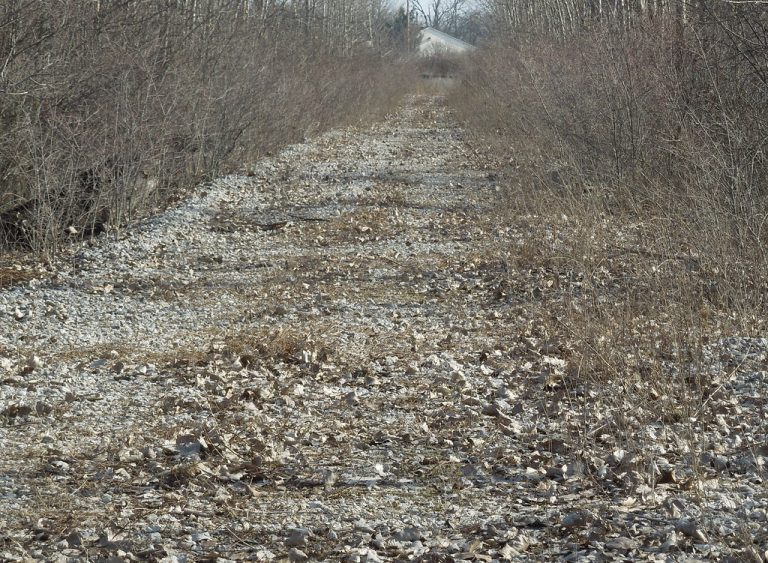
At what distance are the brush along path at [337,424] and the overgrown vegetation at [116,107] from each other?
46.1 inches

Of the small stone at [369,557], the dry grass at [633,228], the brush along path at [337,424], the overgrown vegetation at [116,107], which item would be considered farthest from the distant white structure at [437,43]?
the small stone at [369,557]

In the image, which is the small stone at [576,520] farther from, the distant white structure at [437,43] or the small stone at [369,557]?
the distant white structure at [437,43]

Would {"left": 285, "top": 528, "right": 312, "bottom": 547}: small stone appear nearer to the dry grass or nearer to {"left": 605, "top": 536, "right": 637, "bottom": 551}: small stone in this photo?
{"left": 605, "top": 536, "right": 637, "bottom": 551}: small stone

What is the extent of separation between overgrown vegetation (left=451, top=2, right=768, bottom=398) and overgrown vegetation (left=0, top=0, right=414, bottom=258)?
5504 mm

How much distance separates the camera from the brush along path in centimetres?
450

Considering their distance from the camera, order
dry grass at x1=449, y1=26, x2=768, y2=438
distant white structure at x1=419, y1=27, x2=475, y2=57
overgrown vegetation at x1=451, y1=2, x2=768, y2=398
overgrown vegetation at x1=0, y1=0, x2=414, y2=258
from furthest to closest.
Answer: distant white structure at x1=419, y1=27, x2=475, y2=57
overgrown vegetation at x1=0, y1=0, x2=414, y2=258
overgrown vegetation at x1=451, y1=2, x2=768, y2=398
dry grass at x1=449, y1=26, x2=768, y2=438

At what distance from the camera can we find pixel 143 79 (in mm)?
14398

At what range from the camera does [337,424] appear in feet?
20.6

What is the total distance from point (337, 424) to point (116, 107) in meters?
8.20

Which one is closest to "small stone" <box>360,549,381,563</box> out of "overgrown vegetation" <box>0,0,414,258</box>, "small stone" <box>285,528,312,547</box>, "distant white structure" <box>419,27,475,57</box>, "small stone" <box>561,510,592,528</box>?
"small stone" <box>285,528,312,547</box>

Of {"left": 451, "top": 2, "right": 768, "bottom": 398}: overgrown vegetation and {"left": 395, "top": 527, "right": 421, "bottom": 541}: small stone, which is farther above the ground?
{"left": 451, "top": 2, "right": 768, "bottom": 398}: overgrown vegetation

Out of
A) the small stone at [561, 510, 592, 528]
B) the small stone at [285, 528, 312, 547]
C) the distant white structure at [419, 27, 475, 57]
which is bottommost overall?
the small stone at [285, 528, 312, 547]

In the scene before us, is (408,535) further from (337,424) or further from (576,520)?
(337,424)

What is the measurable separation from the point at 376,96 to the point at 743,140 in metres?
29.5
